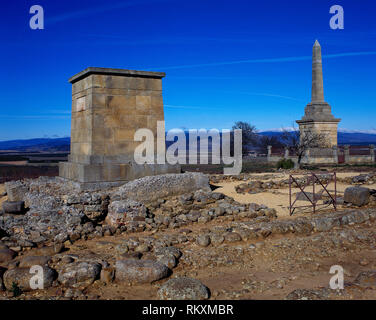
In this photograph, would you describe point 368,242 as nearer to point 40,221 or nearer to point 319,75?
point 40,221

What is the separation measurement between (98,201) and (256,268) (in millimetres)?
4259

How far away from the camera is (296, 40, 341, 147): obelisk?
28.9m

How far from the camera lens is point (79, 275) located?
5242mm

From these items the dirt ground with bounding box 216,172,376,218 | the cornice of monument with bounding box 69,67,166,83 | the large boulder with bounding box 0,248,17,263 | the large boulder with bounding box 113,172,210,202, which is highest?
the cornice of monument with bounding box 69,67,166,83

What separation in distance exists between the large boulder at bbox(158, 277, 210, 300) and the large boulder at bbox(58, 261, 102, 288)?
1.13 m

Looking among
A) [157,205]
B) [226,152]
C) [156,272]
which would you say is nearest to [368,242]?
[156,272]

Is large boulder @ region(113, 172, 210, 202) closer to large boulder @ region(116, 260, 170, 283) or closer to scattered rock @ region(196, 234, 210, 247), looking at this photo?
scattered rock @ region(196, 234, 210, 247)

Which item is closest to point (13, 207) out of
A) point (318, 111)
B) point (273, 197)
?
point (273, 197)

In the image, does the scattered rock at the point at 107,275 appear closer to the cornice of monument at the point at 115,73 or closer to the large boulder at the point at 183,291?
the large boulder at the point at 183,291

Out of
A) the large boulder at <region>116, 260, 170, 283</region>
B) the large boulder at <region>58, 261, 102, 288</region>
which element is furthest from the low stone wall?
the large boulder at <region>58, 261, 102, 288</region>

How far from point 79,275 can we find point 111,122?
526 centimetres


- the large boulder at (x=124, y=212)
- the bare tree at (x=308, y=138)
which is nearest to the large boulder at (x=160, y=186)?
the large boulder at (x=124, y=212)

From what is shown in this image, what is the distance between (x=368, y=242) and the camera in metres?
7.00
